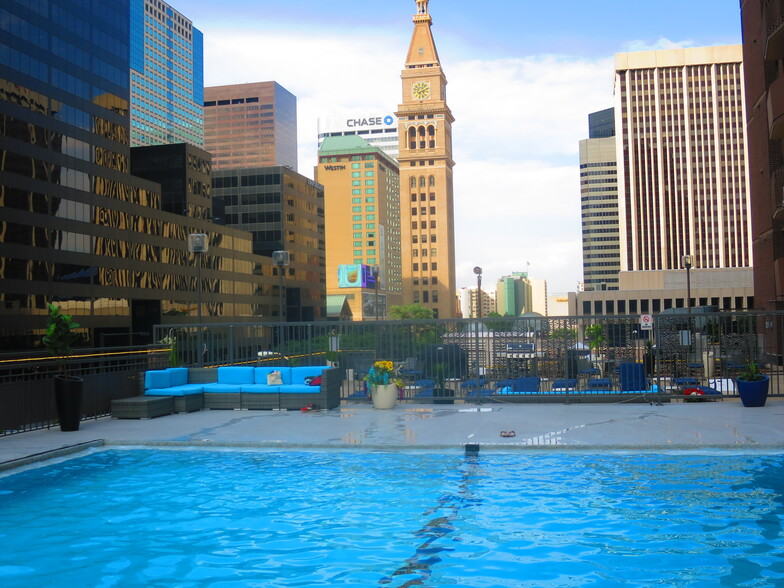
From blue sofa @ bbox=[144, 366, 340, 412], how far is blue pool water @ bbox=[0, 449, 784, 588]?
616 centimetres

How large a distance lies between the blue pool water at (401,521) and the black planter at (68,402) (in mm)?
3378

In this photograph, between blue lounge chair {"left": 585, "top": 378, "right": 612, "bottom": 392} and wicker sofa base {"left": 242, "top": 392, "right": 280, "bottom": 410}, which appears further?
blue lounge chair {"left": 585, "top": 378, "right": 612, "bottom": 392}

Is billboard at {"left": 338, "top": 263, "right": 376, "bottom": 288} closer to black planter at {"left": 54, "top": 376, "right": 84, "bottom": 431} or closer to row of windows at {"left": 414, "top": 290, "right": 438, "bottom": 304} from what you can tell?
row of windows at {"left": 414, "top": 290, "right": 438, "bottom": 304}

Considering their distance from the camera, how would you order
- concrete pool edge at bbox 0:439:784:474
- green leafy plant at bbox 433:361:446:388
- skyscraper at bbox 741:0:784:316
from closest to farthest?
concrete pool edge at bbox 0:439:784:474, green leafy plant at bbox 433:361:446:388, skyscraper at bbox 741:0:784:316

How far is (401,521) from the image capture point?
8328 millimetres

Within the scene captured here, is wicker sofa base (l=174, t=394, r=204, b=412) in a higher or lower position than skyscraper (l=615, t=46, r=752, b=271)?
lower

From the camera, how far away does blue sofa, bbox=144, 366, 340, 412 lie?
18.3 metres

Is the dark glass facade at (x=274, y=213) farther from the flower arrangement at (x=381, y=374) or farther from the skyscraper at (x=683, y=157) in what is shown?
the flower arrangement at (x=381, y=374)

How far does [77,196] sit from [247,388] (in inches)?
2540

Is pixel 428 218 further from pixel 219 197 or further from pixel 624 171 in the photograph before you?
pixel 219 197

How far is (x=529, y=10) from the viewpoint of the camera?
90.3 ft

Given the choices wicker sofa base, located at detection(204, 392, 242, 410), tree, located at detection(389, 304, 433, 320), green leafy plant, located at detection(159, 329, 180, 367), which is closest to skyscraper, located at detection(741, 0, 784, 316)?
wicker sofa base, located at detection(204, 392, 242, 410)

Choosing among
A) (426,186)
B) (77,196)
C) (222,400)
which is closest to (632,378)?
(222,400)

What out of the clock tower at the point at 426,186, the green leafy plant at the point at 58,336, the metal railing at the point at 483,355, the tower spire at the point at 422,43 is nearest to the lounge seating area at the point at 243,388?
the metal railing at the point at 483,355
